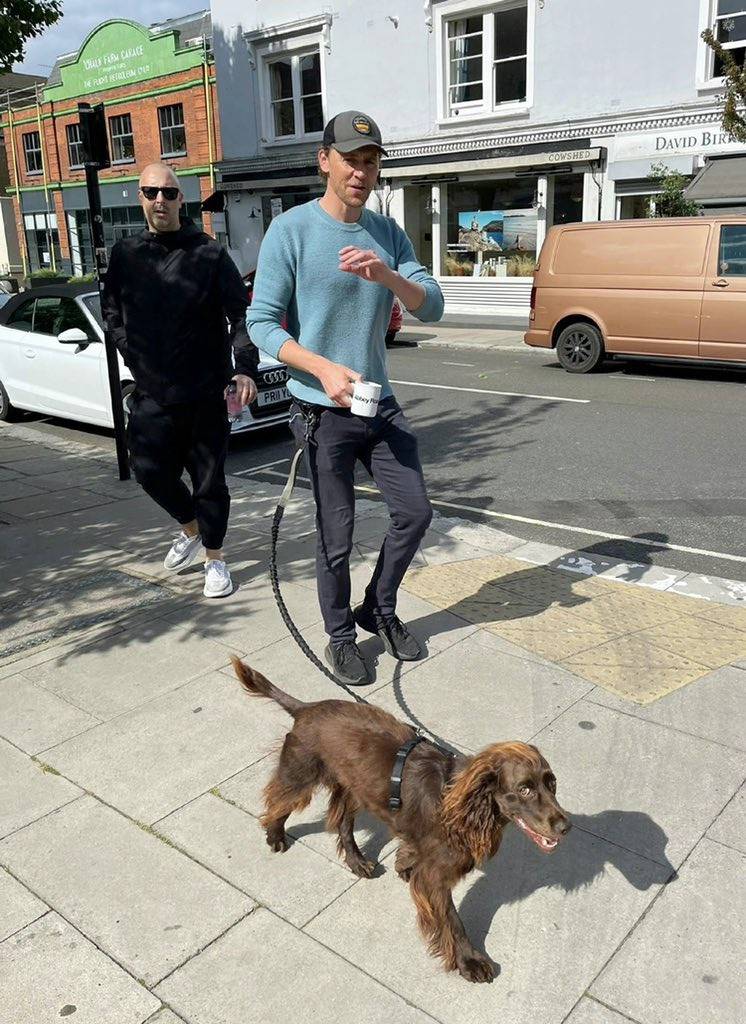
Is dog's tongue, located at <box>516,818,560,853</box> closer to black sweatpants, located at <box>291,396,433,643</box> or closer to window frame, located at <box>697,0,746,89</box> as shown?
black sweatpants, located at <box>291,396,433,643</box>

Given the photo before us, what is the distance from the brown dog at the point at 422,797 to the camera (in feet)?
6.84

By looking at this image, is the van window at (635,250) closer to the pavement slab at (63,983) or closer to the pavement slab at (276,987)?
the pavement slab at (276,987)

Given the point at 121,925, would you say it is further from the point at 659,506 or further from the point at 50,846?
the point at 659,506

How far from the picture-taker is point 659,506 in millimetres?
6594

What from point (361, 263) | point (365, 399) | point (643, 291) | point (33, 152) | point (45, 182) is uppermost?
point (33, 152)

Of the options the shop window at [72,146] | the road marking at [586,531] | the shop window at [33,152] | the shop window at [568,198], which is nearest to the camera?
the road marking at [586,531]

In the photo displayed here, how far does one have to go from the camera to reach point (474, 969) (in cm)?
224

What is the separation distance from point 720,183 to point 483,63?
762 centimetres

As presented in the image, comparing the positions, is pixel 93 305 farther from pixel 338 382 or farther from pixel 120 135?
pixel 120 135

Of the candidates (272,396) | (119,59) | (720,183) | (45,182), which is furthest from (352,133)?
(45,182)

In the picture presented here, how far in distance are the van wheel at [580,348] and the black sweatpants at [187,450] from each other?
9.03m

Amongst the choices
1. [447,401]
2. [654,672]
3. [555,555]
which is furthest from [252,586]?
[447,401]

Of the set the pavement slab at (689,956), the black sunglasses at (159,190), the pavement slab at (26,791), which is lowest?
the pavement slab at (689,956)

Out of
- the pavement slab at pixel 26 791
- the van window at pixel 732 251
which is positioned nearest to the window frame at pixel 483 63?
the van window at pixel 732 251
